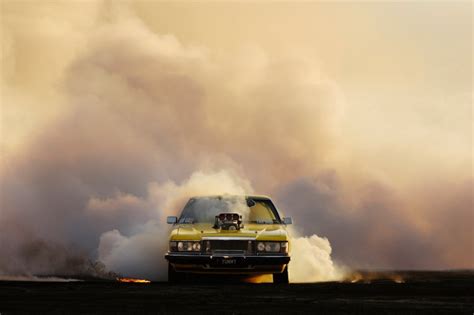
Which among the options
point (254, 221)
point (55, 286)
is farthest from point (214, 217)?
point (55, 286)

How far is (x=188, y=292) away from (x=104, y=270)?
11137 millimetres

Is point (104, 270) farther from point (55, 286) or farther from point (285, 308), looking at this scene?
point (285, 308)

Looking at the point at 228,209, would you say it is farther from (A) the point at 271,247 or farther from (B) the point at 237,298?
(B) the point at 237,298

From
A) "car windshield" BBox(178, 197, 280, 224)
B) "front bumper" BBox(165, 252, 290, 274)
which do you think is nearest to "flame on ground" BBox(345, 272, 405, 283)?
"car windshield" BBox(178, 197, 280, 224)

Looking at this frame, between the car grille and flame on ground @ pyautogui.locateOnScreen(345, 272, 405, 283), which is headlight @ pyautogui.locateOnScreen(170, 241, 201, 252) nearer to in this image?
the car grille

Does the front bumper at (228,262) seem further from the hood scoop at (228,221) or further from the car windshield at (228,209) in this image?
the car windshield at (228,209)

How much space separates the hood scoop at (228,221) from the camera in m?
20.8

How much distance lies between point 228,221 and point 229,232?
0.47 m

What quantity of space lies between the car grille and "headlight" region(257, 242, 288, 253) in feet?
0.44

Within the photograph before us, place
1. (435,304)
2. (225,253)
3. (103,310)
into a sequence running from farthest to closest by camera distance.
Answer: (225,253) → (435,304) → (103,310)

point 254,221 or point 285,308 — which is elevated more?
point 254,221

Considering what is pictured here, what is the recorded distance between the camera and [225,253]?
2023 centimetres

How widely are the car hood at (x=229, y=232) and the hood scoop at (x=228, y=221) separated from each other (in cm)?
11

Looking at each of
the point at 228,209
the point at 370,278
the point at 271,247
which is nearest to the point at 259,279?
the point at 228,209
